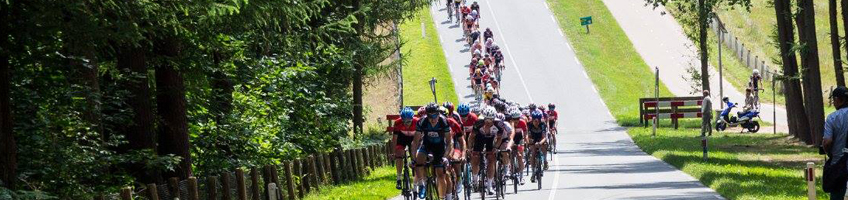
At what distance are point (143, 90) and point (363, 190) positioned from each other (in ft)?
21.1

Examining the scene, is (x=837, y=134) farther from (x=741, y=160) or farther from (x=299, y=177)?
(x=741, y=160)

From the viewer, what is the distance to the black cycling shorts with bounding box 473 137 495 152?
25.2 metres

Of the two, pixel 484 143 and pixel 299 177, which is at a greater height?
pixel 484 143

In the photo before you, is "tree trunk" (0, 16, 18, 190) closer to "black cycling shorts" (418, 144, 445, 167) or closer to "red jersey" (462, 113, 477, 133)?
"black cycling shorts" (418, 144, 445, 167)

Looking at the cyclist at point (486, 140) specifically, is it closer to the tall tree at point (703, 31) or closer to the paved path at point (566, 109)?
the paved path at point (566, 109)

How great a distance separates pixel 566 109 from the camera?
67.4 metres

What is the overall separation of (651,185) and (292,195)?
650 centimetres

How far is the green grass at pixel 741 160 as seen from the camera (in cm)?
2552

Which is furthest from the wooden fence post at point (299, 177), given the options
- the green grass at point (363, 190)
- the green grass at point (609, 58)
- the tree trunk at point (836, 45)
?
the green grass at point (609, 58)

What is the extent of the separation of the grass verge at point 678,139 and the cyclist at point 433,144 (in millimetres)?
4843

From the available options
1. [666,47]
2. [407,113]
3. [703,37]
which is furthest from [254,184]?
[666,47]

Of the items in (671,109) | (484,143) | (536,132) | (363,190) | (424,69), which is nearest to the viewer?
(484,143)

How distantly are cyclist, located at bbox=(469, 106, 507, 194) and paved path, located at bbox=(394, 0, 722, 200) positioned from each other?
845mm

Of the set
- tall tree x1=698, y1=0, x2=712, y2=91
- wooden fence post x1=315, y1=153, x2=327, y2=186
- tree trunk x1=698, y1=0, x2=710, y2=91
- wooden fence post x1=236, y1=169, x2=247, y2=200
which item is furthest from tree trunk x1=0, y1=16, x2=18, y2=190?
tree trunk x1=698, y1=0, x2=710, y2=91
